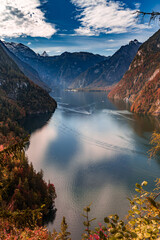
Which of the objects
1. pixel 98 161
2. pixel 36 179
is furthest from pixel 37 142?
pixel 36 179

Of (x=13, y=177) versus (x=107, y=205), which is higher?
(x=13, y=177)

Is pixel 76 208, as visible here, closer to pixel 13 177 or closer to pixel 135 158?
pixel 13 177

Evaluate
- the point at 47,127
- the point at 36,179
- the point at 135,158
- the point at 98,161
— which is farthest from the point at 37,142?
the point at 135,158

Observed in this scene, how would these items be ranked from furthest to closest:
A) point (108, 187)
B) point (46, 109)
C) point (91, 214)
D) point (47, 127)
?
point (46, 109)
point (47, 127)
point (108, 187)
point (91, 214)

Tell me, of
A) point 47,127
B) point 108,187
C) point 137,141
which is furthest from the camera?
point 47,127

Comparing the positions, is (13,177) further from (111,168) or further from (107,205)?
(111,168)

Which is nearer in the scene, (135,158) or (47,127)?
(135,158)
